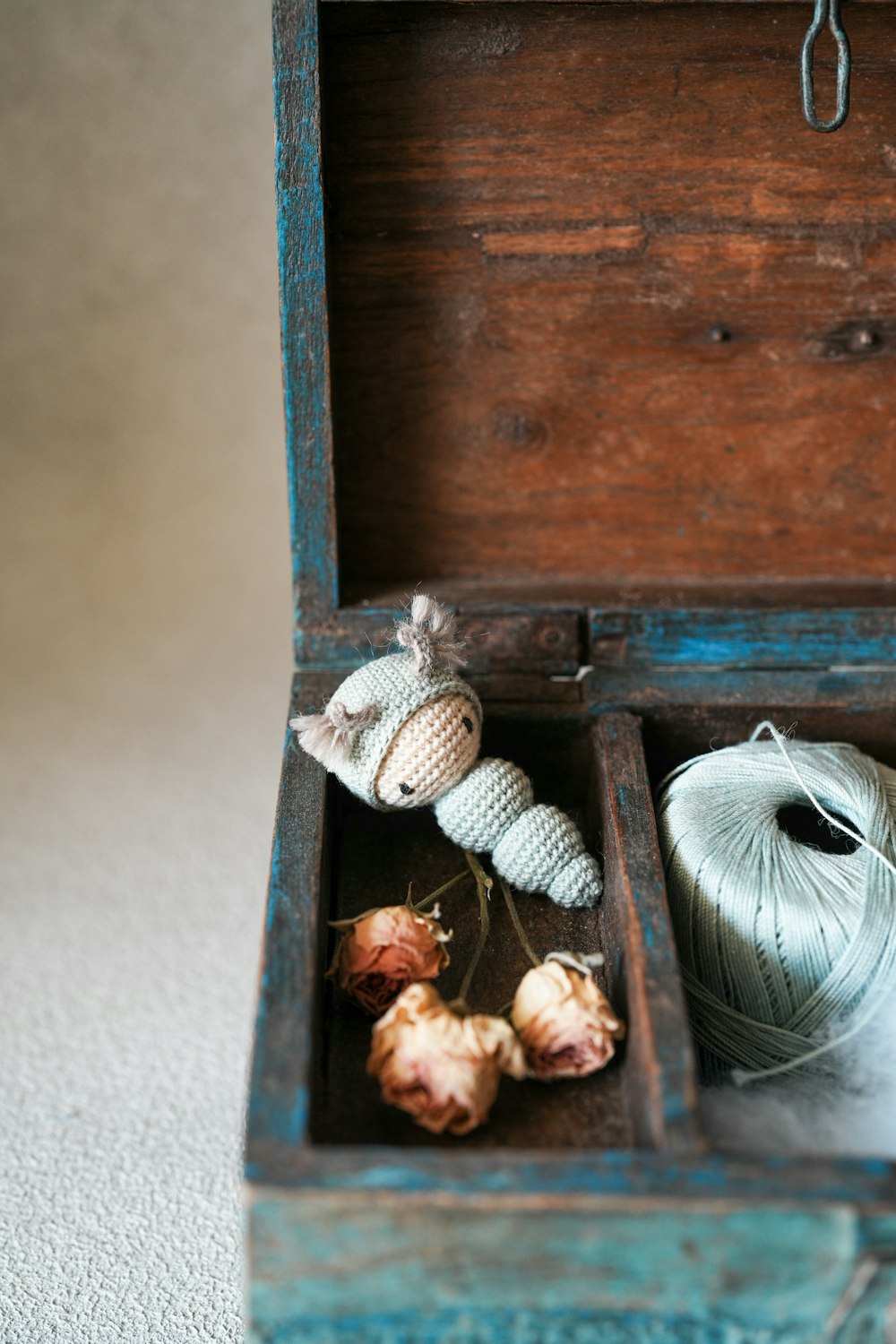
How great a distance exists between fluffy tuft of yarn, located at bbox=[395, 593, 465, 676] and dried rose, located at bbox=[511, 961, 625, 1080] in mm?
224

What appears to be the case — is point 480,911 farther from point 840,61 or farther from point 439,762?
point 840,61

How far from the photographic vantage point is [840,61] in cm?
82

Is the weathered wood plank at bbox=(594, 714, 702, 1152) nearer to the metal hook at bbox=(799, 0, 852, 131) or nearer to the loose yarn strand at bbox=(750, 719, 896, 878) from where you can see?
the loose yarn strand at bbox=(750, 719, 896, 878)

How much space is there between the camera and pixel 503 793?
0.85 meters

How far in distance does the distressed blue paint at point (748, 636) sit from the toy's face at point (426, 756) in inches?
7.4

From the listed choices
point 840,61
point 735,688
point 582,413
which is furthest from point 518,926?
point 840,61

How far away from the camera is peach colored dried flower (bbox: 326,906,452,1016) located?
0.76 meters

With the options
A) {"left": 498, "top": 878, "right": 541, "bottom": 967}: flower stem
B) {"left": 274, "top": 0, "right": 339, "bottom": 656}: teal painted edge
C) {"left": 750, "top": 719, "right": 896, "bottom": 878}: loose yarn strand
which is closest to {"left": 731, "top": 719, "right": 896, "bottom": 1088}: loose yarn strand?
{"left": 750, "top": 719, "right": 896, "bottom": 878}: loose yarn strand

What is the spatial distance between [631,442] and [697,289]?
127 millimetres

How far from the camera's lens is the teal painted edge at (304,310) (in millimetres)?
830

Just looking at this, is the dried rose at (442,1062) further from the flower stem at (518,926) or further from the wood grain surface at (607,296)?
the wood grain surface at (607,296)

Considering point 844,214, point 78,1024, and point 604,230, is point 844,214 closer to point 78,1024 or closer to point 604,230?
point 604,230

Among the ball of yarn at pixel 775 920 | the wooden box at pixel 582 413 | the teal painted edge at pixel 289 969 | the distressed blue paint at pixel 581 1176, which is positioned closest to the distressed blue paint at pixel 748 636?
the wooden box at pixel 582 413

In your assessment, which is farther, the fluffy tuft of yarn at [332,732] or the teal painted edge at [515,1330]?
the fluffy tuft of yarn at [332,732]
